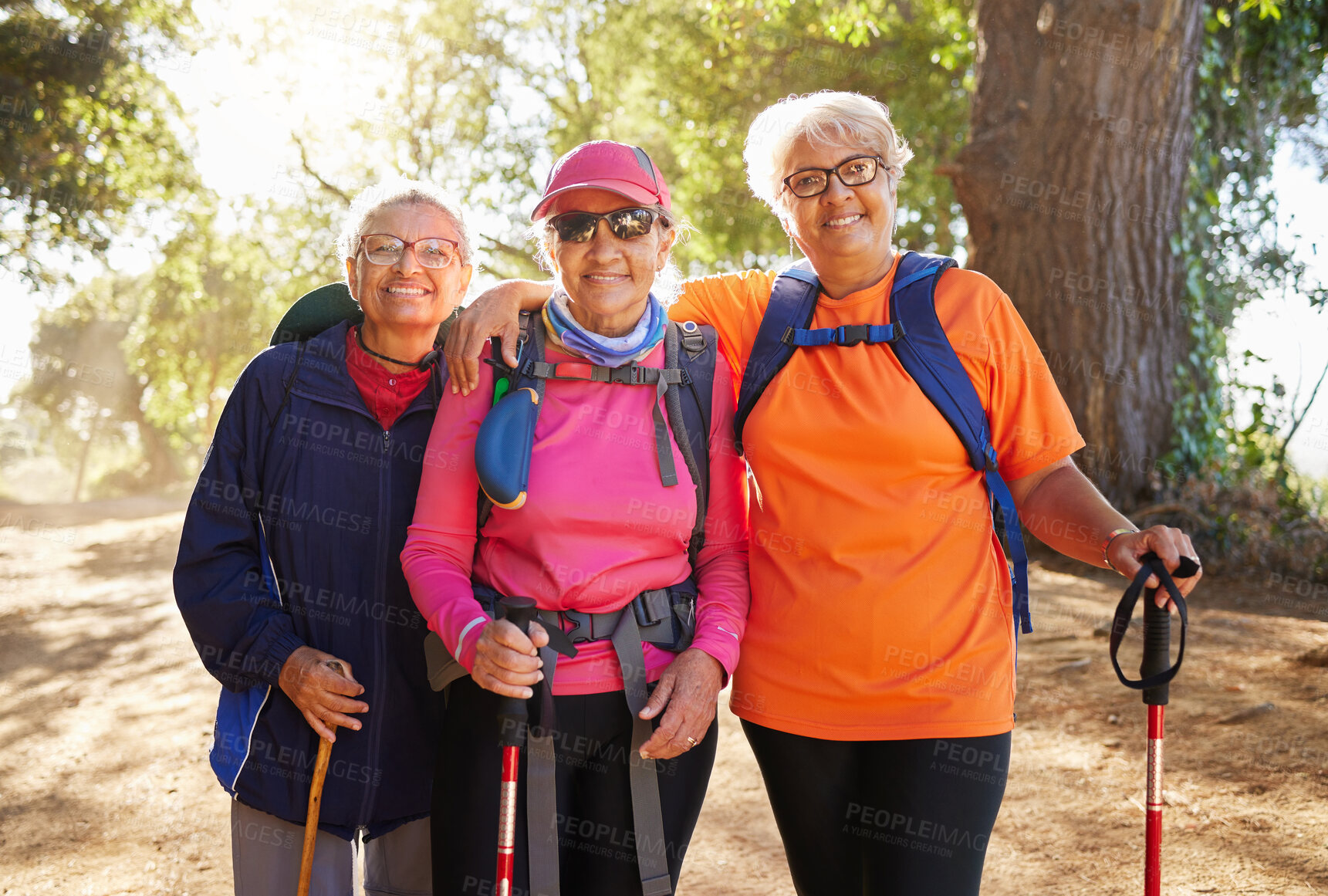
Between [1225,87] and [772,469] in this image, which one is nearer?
[772,469]

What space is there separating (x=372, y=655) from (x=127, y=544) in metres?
13.4

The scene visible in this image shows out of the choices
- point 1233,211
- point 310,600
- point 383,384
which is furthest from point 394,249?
point 1233,211

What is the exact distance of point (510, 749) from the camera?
2.01 metres

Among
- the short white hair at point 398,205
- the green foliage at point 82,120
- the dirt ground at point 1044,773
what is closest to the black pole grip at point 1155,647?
the dirt ground at point 1044,773

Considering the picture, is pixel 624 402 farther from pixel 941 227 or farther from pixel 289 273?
pixel 289 273

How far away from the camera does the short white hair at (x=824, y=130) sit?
97.1 inches

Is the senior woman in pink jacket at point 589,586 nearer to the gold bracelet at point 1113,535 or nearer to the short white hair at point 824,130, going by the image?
the short white hair at point 824,130

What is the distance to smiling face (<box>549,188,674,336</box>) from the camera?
229cm

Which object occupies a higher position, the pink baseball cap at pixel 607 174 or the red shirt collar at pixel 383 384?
the pink baseball cap at pixel 607 174

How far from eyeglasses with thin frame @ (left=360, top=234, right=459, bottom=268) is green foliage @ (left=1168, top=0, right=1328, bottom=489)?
7159mm

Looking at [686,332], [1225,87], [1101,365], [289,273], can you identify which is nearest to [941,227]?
[1225,87]

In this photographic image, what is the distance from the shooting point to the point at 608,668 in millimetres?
2135

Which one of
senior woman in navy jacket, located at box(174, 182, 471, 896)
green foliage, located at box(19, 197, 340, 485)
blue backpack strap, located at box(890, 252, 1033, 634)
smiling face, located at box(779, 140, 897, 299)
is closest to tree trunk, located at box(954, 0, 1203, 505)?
smiling face, located at box(779, 140, 897, 299)

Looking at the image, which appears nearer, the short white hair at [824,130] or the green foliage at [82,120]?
the short white hair at [824,130]
